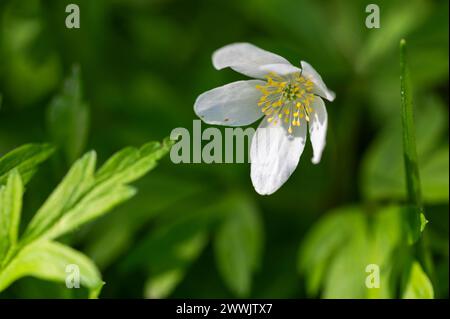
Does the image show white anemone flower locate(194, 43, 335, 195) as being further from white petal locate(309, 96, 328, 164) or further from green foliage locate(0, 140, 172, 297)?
green foliage locate(0, 140, 172, 297)

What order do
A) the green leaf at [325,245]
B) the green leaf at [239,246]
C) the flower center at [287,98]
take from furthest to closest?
the green leaf at [239,246], the green leaf at [325,245], the flower center at [287,98]

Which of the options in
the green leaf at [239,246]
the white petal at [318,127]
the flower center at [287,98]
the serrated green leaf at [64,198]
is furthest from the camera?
the green leaf at [239,246]

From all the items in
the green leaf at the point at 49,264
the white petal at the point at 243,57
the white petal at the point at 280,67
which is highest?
the white petal at the point at 243,57

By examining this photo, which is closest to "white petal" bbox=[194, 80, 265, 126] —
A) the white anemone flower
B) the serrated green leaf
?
the white anemone flower

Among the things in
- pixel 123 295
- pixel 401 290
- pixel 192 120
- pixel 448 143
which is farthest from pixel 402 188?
pixel 123 295

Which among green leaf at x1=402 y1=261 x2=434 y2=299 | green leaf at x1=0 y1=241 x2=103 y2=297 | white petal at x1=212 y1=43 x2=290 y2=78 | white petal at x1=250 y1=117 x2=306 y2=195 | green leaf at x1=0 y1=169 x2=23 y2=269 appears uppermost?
white petal at x1=212 y1=43 x2=290 y2=78

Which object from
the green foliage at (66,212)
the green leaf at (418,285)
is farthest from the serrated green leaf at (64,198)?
the green leaf at (418,285)

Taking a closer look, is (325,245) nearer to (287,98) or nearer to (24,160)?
(287,98)

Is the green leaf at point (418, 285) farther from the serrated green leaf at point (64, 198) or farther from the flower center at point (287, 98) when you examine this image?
the serrated green leaf at point (64, 198)
